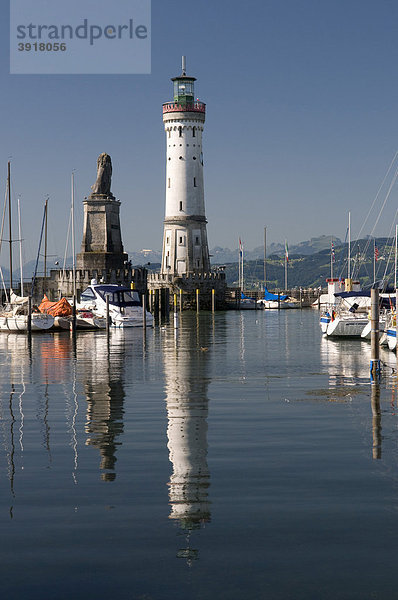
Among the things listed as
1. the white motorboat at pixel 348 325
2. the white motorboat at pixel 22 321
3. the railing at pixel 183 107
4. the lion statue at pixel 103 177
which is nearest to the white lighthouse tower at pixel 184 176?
the railing at pixel 183 107

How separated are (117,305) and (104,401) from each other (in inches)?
1729

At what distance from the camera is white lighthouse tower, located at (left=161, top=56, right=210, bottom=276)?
357 feet

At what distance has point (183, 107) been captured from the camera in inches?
4272

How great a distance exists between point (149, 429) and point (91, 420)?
2161 millimetres

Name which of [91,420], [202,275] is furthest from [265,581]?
[202,275]

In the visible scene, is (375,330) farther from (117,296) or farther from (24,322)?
(117,296)

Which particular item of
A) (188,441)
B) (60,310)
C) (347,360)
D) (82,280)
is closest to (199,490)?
(188,441)

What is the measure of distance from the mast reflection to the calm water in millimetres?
82

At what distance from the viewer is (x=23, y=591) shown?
938cm

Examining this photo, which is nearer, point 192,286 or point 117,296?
point 117,296

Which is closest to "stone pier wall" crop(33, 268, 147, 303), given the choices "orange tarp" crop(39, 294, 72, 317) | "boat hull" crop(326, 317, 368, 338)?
"orange tarp" crop(39, 294, 72, 317)

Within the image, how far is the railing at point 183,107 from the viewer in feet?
356

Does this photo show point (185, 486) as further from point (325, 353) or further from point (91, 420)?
point (325, 353)

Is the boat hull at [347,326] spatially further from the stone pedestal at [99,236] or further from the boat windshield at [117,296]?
the stone pedestal at [99,236]
